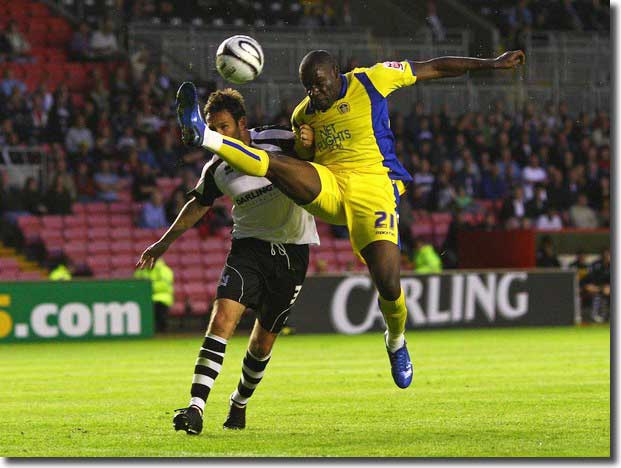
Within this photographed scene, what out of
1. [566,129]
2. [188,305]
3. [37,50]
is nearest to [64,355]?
[188,305]

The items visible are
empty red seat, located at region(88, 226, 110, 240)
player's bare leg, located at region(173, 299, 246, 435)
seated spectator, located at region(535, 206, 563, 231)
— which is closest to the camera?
player's bare leg, located at region(173, 299, 246, 435)

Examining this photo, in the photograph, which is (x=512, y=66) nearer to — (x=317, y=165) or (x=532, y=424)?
(x=317, y=165)

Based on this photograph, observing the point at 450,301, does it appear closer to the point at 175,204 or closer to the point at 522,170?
the point at 522,170

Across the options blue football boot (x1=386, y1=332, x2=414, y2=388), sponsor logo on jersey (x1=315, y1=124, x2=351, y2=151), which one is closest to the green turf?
blue football boot (x1=386, y1=332, x2=414, y2=388)

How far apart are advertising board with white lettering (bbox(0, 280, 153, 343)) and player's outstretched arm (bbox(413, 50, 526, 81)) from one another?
10.3m

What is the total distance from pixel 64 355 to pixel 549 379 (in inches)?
250

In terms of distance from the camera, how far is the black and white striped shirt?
7617 mm

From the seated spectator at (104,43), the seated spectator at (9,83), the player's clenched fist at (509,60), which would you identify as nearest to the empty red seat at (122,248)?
the seated spectator at (9,83)

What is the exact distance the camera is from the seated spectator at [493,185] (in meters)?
21.3

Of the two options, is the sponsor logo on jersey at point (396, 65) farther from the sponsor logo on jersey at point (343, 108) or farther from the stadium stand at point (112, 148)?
the stadium stand at point (112, 148)

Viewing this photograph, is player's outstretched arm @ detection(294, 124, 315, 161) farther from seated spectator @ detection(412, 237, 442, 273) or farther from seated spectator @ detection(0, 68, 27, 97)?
seated spectator @ detection(412, 237, 442, 273)

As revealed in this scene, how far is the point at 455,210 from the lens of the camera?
2120cm

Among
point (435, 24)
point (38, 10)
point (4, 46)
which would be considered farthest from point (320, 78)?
point (38, 10)

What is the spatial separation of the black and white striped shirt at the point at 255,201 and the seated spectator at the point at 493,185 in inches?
545
